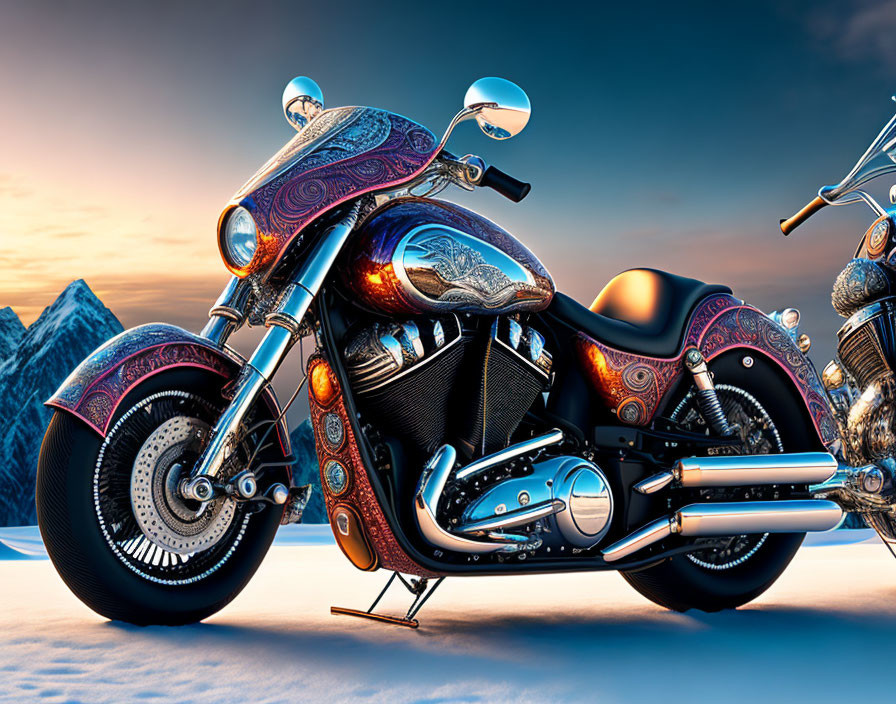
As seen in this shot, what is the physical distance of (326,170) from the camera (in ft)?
10.0

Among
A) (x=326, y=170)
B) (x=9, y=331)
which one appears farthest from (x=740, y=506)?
(x=9, y=331)

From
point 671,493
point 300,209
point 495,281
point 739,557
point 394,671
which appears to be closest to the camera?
point 394,671

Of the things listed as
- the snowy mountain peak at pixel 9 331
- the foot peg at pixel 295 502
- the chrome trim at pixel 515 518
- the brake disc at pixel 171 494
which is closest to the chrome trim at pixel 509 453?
the chrome trim at pixel 515 518

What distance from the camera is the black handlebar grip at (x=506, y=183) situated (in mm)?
3396

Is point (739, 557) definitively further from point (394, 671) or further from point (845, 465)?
point (394, 671)

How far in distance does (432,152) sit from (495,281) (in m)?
0.54

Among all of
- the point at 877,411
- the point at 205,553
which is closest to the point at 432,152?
the point at 205,553

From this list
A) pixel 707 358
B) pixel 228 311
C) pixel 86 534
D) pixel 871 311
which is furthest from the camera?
pixel 871 311

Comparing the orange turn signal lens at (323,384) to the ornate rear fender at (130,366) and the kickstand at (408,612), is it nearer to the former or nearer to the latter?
the ornate rear fender at (130,366)

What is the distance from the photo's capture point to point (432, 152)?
10.7 feet

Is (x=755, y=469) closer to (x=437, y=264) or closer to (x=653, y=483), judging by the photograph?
(x=653, y=483)

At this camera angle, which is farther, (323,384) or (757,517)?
(757,517)

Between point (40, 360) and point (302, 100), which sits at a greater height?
point (302, 100)

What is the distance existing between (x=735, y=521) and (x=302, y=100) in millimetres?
2515
